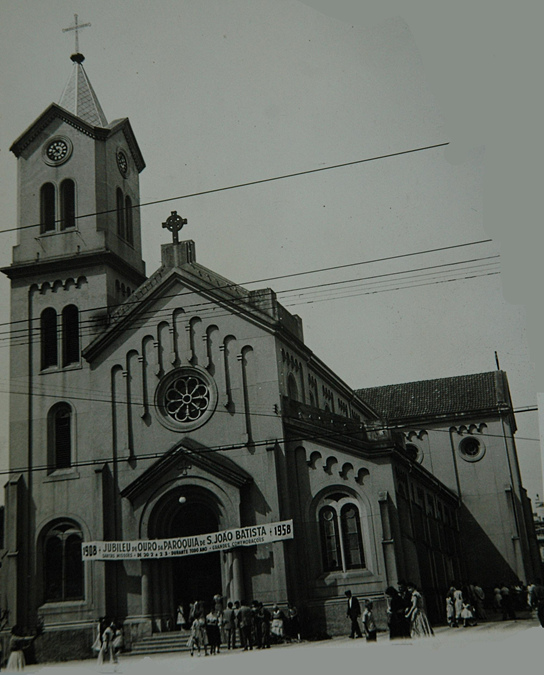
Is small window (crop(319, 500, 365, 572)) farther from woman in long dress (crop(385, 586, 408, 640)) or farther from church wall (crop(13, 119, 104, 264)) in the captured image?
church wall (crop(13, 119, 104, 264))

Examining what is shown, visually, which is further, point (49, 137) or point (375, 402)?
point (375, 402)

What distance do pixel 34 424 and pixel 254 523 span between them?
9422 mm

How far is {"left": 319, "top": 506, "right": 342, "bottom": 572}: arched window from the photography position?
27.6 m

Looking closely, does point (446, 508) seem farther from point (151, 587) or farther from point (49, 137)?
point (49, 137)

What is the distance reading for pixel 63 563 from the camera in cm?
2912

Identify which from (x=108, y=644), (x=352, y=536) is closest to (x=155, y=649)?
(x=108, y=644)

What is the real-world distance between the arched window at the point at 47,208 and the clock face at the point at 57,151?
1112 mm

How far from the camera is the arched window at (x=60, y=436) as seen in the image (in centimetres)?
3061

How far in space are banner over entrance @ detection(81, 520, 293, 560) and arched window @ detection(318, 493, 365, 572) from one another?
4.95 ft

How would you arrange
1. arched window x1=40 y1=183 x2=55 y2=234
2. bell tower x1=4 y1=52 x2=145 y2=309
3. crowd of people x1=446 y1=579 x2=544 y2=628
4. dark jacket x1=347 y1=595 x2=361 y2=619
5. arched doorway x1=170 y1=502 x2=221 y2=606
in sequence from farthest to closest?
arched window x1=40 y1=183 x2=55 y2=234 < bell tower x1=4 y1=52 x2=145 y2=309 < arched doorway x1=170 y1=502 x2=221 y2=606 < crowd of people x1=446 y1=579 x2=544 y2=628 < dark jacket x1=347 y1=595 x2=361 y2=619

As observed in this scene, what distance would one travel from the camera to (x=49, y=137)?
34.4 metres

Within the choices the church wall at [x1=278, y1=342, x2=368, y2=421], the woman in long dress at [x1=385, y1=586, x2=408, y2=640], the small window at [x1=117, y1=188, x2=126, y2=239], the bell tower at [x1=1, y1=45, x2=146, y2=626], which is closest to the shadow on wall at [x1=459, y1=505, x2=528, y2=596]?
the church wall at [x1=278, y1=342, x2=368, y2=421]

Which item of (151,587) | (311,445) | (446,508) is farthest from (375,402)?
(151,587)

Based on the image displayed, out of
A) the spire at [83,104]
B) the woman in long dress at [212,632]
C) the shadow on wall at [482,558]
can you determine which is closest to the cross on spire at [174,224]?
the spire at [83,104]
